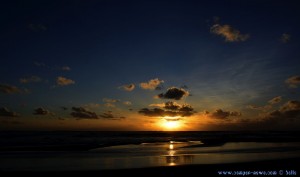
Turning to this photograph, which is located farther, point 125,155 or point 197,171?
point 125,155

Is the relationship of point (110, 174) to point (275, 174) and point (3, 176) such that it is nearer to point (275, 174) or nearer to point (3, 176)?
point (3, 176)

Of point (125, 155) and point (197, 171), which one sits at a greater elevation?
point (125, 155)

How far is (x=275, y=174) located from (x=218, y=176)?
3796 mm

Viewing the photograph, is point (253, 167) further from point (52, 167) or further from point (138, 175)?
point (52, 167)

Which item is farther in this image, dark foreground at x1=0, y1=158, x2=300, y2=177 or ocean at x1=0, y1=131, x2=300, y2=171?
ocean at x1=0, y1=131, x2=300, y2=171

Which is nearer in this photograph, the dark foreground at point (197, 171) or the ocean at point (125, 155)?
the dark foreground at point (197, 171)

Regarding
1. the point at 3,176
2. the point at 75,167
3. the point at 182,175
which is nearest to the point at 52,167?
the point at 75,167

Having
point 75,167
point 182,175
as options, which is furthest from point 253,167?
point 75,167

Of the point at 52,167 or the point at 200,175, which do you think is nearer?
the point at 200,175

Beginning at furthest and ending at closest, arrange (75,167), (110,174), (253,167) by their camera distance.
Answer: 1. (75,167)
2. (253,167)
3. (110,174)

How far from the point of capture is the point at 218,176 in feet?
63.4

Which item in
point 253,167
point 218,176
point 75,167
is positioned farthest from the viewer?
point 75,167

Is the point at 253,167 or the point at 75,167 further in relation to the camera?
the point at 75,167

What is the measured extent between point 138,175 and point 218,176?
5097 mm
